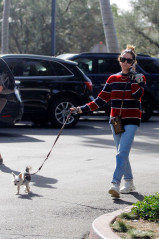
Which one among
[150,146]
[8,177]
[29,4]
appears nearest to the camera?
[8,177]

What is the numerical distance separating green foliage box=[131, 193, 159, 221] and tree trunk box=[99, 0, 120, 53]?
1814 cm

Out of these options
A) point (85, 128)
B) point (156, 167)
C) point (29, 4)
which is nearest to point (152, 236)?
point (156, 167)

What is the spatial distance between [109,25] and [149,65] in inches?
179

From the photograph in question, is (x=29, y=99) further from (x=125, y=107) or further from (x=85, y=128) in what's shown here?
(x=125, y=107)

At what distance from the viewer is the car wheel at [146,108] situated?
756 inches

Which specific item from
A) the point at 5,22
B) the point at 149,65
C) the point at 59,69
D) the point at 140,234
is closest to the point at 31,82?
the point at 59,69

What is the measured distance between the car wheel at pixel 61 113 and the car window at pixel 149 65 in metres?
4.24

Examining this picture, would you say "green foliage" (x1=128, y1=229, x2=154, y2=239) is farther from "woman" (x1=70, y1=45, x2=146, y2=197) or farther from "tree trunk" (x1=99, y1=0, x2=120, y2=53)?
"tree trunk" (x1=99, y1=0, x2=120, y2=53)

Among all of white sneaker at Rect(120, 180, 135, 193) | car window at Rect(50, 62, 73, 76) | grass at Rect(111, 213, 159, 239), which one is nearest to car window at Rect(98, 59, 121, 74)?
car window at Rect(50, 62, 73, 76)

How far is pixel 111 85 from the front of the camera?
775cm

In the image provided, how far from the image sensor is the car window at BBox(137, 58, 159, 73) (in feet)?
65.5

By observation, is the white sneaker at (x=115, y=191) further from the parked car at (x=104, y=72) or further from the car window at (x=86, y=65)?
the car window at (x=86, y=65)

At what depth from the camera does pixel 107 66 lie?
19.5 metres

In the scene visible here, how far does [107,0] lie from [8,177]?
622 inches
